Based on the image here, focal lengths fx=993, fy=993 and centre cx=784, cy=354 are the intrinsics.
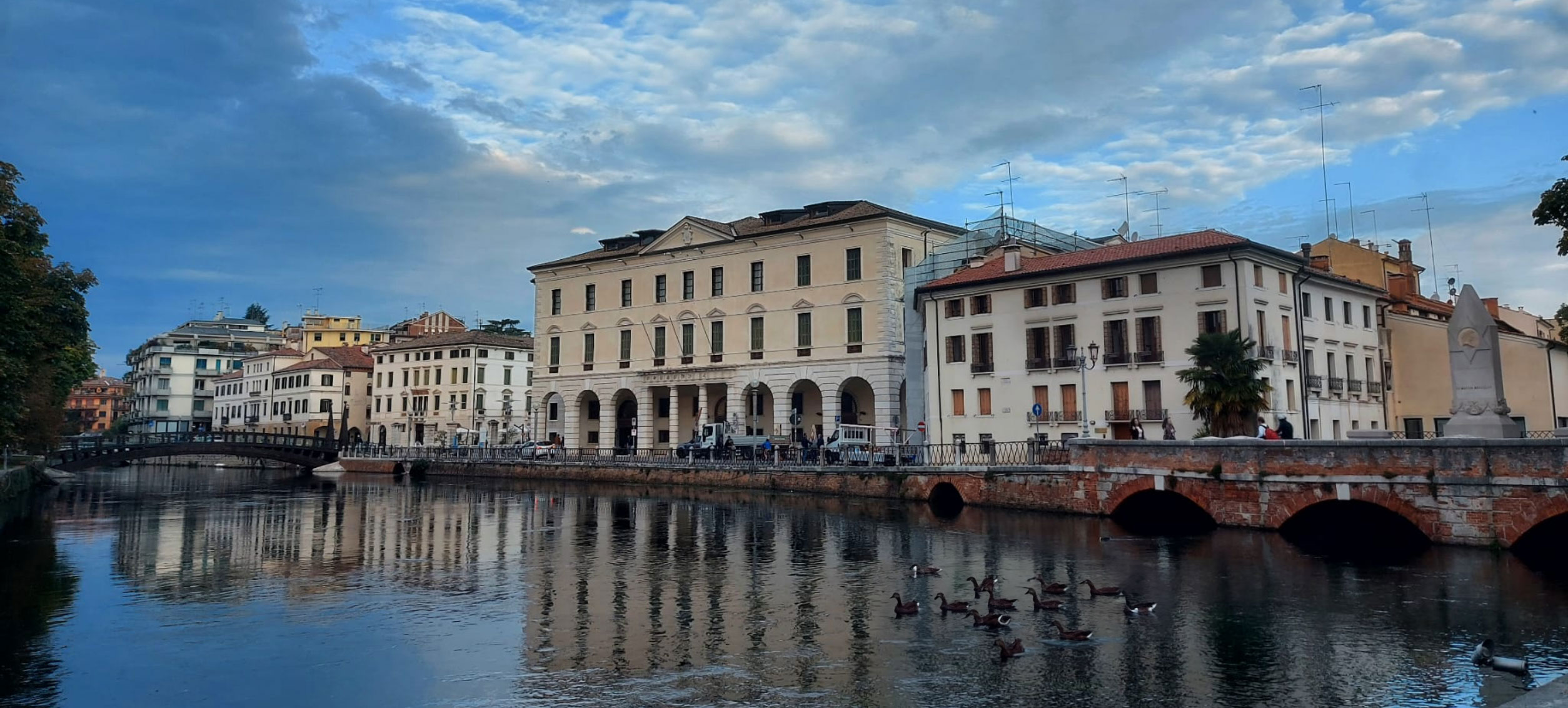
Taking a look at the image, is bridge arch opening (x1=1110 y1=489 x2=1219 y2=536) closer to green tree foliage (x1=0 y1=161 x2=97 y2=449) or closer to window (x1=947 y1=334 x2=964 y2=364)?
window (x1=947 y1=334 x2=964 y2=364)

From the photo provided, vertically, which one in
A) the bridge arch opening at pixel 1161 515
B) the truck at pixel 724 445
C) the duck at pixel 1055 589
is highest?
the truck at pixel 724 445

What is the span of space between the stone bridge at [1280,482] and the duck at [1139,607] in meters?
10.3

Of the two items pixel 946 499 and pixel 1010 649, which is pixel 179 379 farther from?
pixel 1010 649

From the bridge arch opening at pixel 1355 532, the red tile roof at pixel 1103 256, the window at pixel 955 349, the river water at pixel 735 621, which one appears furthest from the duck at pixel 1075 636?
the window at pixel 955 349

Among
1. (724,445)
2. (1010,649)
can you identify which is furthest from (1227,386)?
(724,445)

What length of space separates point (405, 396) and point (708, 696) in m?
84.4

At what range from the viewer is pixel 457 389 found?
85.6 metres

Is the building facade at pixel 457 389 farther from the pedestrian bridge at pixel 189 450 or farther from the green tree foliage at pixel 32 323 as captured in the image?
the green tree foliage at pixel 32 323

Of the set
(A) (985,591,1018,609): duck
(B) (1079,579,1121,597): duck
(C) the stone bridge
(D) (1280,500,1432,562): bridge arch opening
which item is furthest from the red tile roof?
(A) (985,591,1018,609): duck

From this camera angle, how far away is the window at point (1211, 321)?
1459 inches

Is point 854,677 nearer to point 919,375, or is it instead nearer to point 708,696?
point 708,696

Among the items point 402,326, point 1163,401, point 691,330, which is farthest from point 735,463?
point 402,326

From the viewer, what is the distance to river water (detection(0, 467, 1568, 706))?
12578mm

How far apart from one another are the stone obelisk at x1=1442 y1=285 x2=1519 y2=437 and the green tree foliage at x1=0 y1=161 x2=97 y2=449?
41.8m
